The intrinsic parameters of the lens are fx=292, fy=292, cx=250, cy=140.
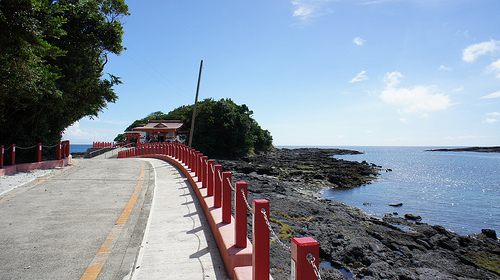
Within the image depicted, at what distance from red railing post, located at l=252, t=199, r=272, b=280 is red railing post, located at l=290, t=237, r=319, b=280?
0.86 meters

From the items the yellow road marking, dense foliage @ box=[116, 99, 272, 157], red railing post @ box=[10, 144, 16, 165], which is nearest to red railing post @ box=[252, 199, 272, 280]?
the yellow road marking

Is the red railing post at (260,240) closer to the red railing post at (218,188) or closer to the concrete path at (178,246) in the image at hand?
the concrete path at (178,246)

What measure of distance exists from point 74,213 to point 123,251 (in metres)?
2.60

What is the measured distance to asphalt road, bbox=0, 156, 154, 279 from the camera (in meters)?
3.83

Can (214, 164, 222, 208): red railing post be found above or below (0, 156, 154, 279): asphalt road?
above

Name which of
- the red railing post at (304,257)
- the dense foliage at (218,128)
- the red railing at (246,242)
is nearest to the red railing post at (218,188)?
the red railing at (246,242)

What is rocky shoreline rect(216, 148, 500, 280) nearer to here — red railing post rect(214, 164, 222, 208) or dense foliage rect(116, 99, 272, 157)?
red railing post rect(214, 164, 222, 208)

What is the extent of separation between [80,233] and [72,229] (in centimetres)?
31

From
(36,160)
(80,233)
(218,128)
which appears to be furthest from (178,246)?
(218,128)

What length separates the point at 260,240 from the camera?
282 cm

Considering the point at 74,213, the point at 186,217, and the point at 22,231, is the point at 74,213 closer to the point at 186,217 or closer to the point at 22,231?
the point at 22,231

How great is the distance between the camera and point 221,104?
5006cm

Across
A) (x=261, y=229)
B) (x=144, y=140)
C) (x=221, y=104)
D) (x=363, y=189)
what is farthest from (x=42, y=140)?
(x=221, y=104)

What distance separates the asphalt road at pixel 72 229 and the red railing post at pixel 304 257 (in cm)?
270
